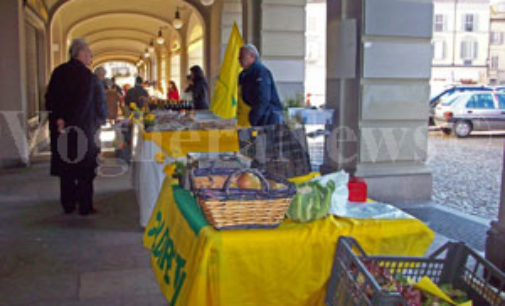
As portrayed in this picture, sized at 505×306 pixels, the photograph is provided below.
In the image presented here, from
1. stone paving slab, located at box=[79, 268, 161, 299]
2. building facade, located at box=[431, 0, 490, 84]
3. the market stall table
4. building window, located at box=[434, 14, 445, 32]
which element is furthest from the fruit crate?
building window, located at box=[434, 14, 445, 32]

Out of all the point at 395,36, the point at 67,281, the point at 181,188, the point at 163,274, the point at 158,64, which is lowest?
the point at 67,281

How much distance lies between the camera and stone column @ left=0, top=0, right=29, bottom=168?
9.26 metres

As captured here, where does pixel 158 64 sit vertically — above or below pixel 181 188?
above

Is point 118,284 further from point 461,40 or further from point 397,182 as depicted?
point 461,40

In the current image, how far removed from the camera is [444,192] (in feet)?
24.2

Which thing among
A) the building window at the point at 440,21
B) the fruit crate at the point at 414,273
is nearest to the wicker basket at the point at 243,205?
the fruit crate at the point at 414,273

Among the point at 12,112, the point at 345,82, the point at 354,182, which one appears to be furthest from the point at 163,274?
the point at 12,112

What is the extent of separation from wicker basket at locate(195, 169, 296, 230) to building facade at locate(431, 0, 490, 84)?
38.8 m

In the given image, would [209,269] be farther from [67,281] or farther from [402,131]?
[402,131]

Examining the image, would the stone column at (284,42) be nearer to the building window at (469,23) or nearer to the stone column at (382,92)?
the stone column at (382,92)

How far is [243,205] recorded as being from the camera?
2.13m

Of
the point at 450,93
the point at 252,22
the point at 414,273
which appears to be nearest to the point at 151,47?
the point at 450,93

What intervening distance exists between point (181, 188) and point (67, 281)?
1.52 metres

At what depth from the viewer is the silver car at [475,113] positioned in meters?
16.0
